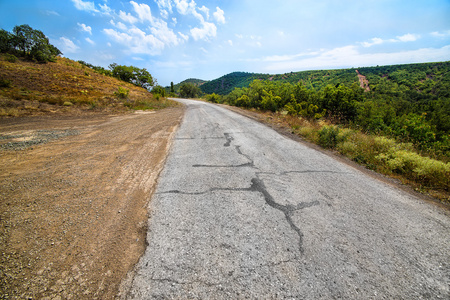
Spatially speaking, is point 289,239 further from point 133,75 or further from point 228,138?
point 133,75

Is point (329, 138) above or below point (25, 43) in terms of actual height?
below

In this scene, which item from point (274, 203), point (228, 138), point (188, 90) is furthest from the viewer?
point (188, 90)

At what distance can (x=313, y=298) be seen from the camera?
1.60 m

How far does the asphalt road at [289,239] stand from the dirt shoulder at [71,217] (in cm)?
35

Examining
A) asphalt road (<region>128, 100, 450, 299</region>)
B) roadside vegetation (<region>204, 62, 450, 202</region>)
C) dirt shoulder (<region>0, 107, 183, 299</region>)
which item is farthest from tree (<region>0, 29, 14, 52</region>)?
asphalt road (<region>128, 100, 450, 299</region>)

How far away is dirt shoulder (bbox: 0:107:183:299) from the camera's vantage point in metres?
1.74

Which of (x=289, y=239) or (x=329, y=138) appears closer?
(x=289, y=239)

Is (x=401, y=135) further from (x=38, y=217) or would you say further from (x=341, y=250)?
(x=38, y=217)

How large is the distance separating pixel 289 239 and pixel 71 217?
3301mm

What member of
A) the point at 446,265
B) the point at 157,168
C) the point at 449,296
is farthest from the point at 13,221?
the point at 446,265

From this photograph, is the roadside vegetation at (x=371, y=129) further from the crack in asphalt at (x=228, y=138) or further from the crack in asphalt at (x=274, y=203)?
the crack in asphalt at (x=228, y=138)

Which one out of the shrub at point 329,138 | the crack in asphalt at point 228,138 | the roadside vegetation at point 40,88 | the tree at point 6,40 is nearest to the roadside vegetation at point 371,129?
the shrub at point 329,138

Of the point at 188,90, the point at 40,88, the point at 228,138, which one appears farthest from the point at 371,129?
the point at 188,90

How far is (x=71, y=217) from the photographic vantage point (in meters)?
2.61
